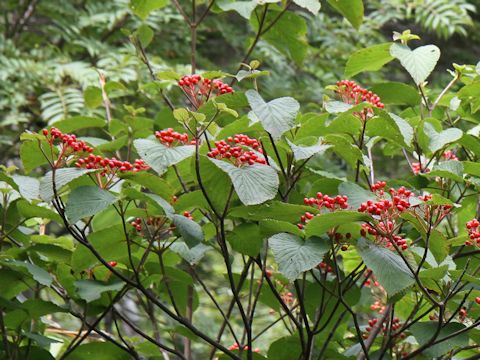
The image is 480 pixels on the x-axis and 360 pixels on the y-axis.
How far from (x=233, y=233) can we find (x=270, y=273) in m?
0.37

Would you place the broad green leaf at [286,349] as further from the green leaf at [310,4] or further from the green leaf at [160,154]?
the green leaf at [310,4]

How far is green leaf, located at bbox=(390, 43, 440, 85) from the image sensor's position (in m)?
1.41

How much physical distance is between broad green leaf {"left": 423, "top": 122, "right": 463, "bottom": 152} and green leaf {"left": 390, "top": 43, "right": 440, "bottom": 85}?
92 millimetres

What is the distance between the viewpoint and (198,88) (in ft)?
4.46

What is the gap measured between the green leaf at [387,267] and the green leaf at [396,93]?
0.49 m

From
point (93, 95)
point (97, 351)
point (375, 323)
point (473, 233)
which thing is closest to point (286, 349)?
point (375, 323)

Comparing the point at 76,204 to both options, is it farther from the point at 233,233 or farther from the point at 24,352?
the point at 24,352

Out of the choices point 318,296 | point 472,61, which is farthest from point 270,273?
point 472,61

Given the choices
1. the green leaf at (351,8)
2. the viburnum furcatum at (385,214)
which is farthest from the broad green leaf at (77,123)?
the viburnum furcatum at (385,214)

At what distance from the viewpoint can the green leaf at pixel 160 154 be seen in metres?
1.13

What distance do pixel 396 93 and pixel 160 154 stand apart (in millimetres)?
608

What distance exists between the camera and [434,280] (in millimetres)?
1160

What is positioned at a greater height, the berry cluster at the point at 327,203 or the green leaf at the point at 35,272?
the berry cluster at the point at 327,203

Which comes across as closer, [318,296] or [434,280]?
[434,280]
